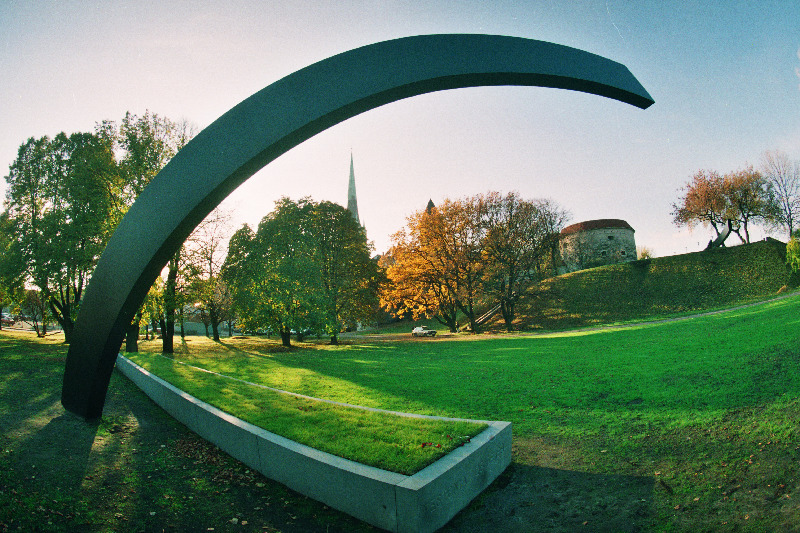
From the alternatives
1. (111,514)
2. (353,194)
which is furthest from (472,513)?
(353,194)

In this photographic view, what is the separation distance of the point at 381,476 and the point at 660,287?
1548 inches

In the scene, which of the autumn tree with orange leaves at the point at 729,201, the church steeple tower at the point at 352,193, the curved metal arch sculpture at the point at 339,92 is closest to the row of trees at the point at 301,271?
the curved metal arch sculpture at the point at 339,92

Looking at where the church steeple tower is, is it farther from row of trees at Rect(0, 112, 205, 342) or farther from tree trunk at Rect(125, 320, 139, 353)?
tree trunk at Rect(125, 320, 139, 353)

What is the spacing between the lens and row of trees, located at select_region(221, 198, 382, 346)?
2188cm

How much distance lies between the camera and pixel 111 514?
355 cm

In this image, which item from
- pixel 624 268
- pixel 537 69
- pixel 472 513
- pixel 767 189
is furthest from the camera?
pixel 624 268

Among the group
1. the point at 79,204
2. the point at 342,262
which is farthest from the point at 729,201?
the point at 79,204

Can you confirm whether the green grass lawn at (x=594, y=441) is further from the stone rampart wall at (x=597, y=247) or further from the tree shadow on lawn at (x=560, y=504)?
the stone rampart wall at (x=597, y=247)

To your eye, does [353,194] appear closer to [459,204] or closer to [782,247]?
[459,204]

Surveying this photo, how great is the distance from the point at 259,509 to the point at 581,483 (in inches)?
132

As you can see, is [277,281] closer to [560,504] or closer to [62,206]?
[62,206]

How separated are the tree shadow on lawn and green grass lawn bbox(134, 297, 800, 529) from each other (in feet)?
0.86

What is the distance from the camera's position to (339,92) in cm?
420

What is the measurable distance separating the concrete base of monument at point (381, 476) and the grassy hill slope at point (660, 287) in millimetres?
28851
